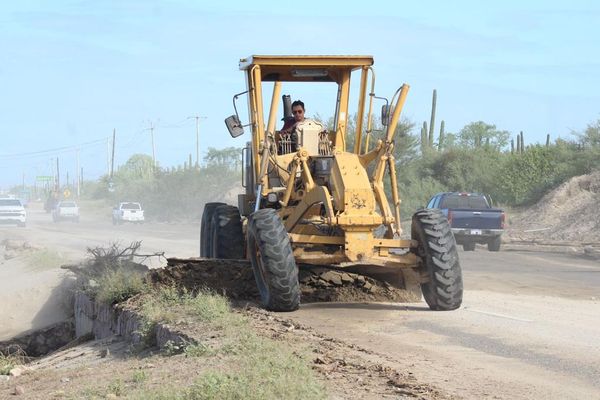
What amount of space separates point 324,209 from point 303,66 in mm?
2189

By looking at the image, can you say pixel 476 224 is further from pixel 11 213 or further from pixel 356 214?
pixel 11 213

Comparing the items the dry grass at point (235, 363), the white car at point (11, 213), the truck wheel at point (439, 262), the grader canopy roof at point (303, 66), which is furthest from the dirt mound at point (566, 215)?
the white car at point (11, 213)

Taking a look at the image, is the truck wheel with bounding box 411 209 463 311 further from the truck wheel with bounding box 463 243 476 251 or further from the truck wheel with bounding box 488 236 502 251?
the truck wheel with bounding box 463 243 476 251

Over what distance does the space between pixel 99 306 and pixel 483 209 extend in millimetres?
18215

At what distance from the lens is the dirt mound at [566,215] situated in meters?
40.0

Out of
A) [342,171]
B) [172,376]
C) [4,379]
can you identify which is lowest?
[4,379]

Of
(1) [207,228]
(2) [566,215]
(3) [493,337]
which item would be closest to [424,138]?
(2) [566,215]

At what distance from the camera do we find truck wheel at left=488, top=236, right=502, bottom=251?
3323 cm

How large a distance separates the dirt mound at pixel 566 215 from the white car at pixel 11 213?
30.9 m

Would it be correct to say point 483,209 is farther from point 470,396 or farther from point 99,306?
point 470,396

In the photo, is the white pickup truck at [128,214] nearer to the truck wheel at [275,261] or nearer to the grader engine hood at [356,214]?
the truck wheel at [275,261]

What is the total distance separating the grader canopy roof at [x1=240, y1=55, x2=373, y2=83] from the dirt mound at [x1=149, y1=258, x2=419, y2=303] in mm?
2792

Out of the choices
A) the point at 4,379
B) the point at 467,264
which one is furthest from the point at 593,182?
the point at 4,379

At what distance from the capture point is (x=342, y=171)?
14.0m
